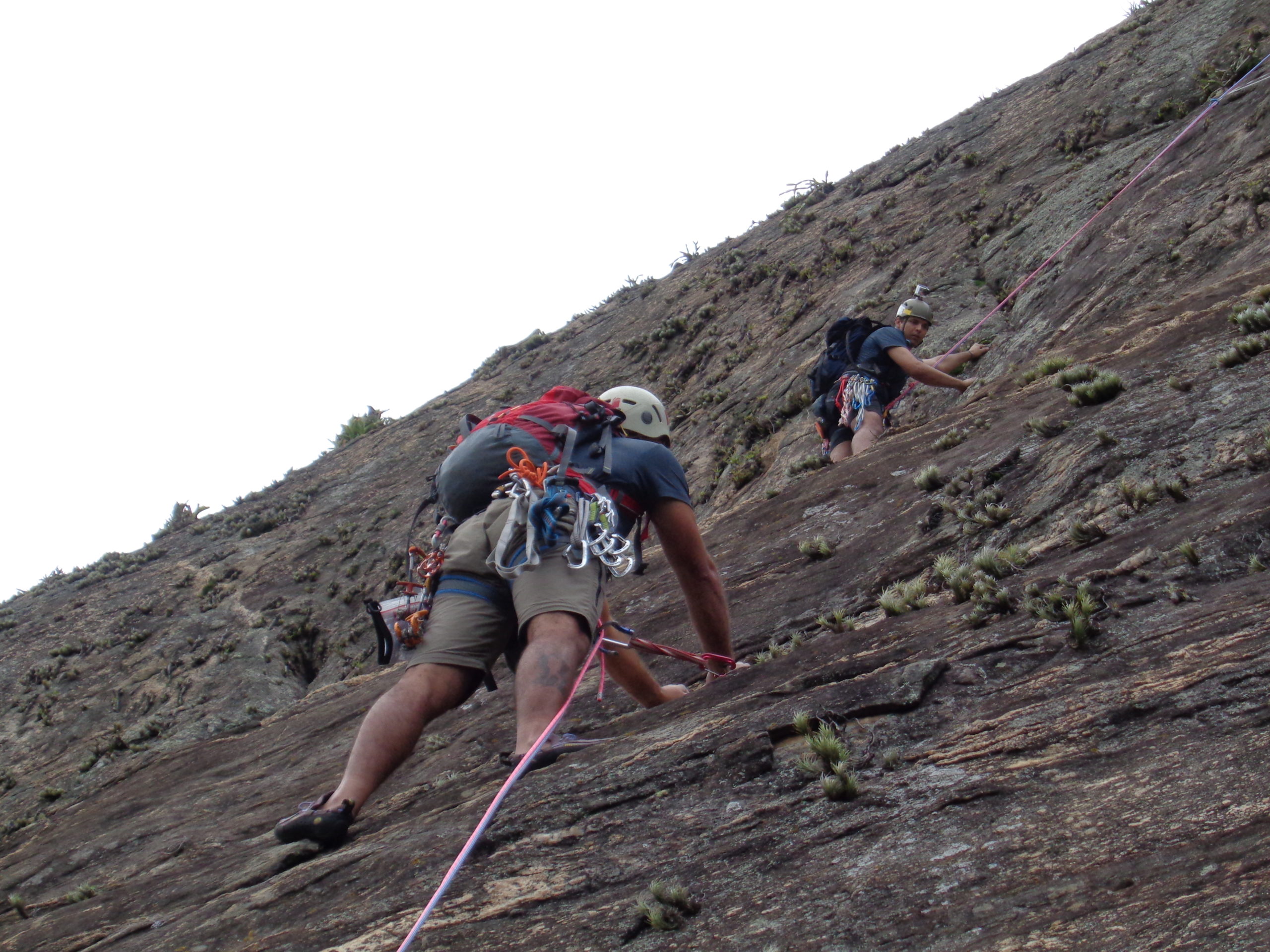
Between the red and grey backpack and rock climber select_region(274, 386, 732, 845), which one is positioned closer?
rock climber select_region(274, 386, 732, 845)

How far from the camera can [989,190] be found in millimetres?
16016

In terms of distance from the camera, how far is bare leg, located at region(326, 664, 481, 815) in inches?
185

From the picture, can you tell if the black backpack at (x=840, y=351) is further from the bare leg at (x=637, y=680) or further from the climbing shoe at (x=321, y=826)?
the climbing shoe at (x=321, y=826)

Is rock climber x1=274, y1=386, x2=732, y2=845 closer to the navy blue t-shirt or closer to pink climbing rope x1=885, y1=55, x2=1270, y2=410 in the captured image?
the navy blue t-shirt

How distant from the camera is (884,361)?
11.1 metres

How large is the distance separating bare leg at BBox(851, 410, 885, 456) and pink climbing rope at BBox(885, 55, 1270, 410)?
0.68m

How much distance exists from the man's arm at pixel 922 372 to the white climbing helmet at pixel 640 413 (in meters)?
5.12

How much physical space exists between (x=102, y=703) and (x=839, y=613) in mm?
12977

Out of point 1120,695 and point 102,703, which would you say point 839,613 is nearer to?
point 1120,695

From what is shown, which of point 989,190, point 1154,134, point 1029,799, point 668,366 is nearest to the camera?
point 1029,799

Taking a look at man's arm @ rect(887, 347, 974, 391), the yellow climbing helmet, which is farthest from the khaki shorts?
the yellow climbing helmet

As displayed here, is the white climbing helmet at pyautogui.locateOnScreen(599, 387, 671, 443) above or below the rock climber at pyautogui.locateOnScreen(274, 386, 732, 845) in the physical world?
above

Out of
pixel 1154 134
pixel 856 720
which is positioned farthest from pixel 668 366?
pixel 856 720

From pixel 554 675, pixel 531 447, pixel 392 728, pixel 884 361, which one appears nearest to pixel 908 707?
pixel 554 675
